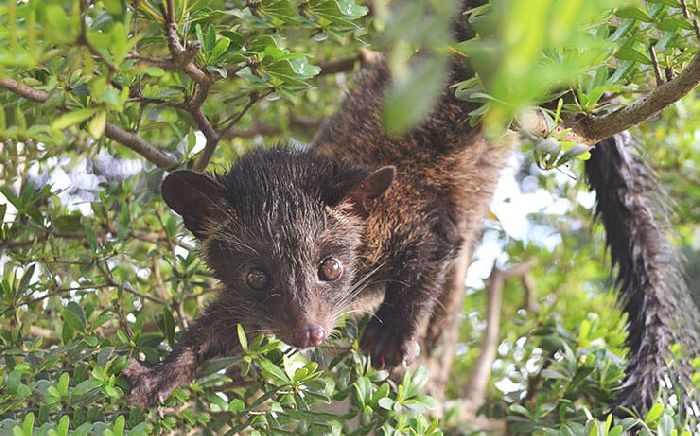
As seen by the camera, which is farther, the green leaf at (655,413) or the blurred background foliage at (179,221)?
the green leaf at (655,413)

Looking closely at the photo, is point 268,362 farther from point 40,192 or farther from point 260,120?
point 260,120

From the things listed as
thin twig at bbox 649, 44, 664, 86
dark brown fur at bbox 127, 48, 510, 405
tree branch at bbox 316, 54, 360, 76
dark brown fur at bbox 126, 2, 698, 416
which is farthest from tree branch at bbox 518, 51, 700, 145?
tree branch at bbox 316, 54, 360, 76

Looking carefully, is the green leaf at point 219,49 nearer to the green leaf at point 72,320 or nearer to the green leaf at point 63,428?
the green leaf at point 72,320

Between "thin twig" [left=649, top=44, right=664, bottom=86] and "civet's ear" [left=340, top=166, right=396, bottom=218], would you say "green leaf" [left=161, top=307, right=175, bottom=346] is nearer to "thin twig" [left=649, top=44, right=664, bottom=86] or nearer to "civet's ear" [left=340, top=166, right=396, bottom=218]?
"civet's ear" [left=340, top=166, right=396, bottom=218]

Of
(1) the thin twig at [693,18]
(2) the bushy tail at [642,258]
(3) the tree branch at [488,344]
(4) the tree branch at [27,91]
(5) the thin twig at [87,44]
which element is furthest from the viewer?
(3) the tree branch at [488,344]

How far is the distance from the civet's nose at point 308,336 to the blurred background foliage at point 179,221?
8 centimetres

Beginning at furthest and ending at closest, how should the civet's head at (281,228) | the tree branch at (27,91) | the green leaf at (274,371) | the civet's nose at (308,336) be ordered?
the civet's head at (281,228)
the civet's nose at (308,336)
the green leaf at (274,371)
the tree branch at (27,91)

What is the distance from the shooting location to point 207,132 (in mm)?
2309

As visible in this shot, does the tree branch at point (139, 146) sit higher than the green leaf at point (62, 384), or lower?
higher

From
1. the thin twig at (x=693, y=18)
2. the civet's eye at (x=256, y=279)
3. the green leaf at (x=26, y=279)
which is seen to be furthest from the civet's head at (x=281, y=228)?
the thin twig at (x=693, y=18)

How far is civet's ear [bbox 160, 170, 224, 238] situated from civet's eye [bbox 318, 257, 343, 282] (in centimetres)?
41

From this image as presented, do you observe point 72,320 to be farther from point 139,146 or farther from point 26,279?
point 139,146

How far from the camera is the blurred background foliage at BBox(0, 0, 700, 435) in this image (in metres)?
1.42

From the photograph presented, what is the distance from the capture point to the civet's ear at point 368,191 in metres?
2.57
